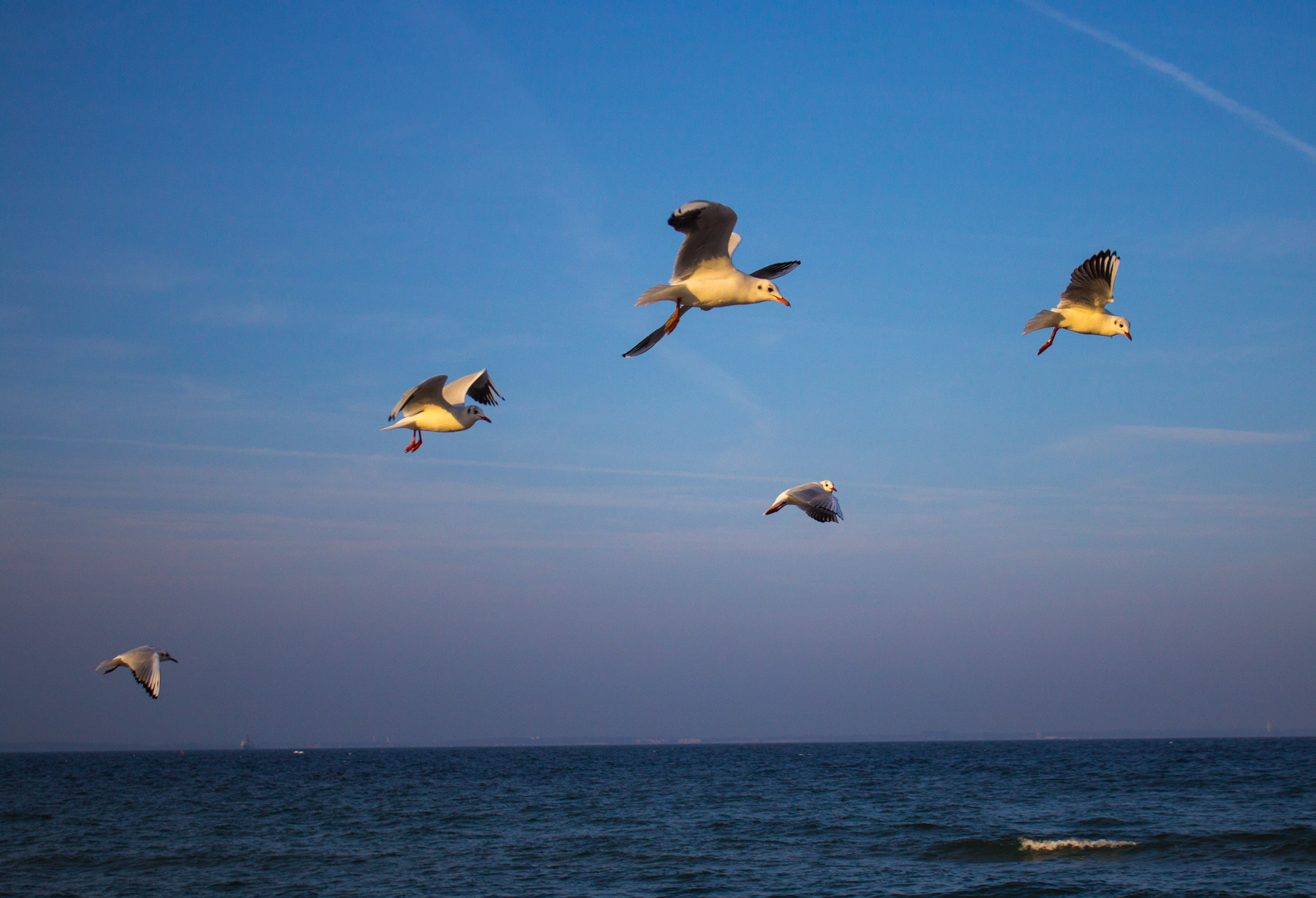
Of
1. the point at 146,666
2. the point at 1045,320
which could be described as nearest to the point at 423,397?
the point at 1045,320

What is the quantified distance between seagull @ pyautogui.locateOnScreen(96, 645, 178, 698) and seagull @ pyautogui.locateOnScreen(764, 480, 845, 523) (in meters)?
12.4

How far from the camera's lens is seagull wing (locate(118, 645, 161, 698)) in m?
18.8

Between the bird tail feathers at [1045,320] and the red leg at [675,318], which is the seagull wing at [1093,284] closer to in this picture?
the bird tail feathers at [1045,320]

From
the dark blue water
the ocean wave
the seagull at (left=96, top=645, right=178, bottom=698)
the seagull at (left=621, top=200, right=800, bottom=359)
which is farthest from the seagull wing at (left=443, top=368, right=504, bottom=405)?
the ocean wave

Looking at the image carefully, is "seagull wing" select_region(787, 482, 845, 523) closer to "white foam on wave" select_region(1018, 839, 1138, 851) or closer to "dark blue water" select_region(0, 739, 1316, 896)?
"dark blue water" select_region(0, 739, 1316, 896)

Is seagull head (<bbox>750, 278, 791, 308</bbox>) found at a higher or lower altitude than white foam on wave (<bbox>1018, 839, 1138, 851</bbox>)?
higher

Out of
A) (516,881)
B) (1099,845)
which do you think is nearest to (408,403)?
(516,881)

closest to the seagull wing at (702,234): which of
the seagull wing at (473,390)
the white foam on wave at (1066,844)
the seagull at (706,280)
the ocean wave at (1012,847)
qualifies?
the seagull at (706,280)

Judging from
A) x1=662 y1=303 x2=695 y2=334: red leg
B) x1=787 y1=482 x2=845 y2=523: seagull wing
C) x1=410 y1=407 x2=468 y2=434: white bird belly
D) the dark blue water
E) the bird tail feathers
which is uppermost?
the bird tail feathers

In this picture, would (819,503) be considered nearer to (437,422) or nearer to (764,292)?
(764,292)

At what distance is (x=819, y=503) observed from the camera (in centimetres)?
1320

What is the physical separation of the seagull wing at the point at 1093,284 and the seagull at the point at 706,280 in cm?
384

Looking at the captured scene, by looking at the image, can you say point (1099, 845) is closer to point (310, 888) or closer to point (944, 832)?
point (944, 832)

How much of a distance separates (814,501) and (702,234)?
4.39 metres
